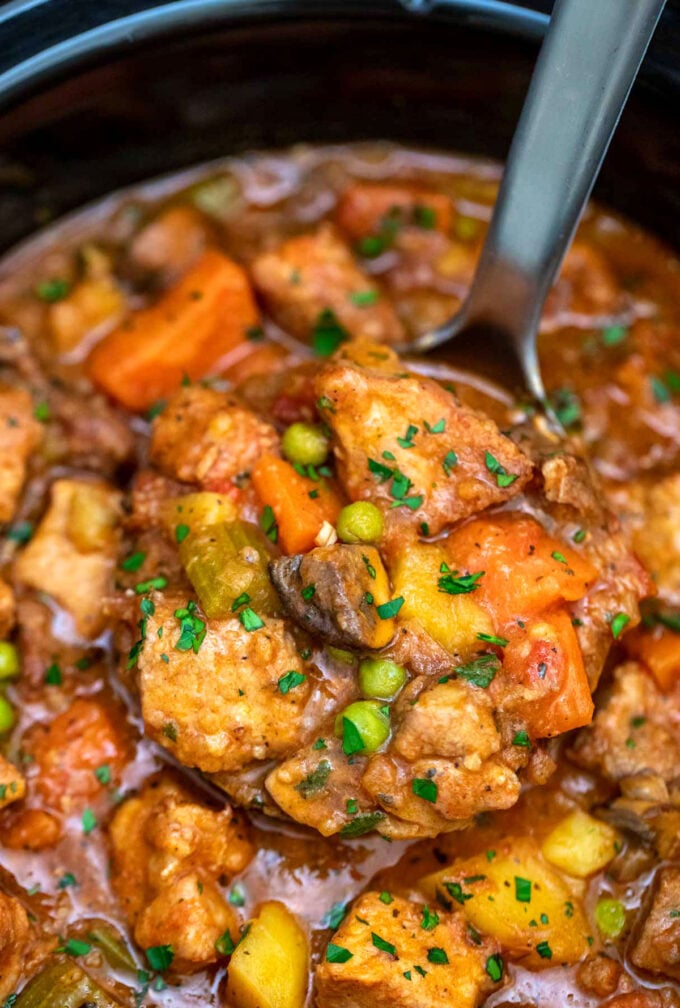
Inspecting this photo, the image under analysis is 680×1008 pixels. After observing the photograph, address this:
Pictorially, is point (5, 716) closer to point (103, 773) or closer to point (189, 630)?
point (103, 773)

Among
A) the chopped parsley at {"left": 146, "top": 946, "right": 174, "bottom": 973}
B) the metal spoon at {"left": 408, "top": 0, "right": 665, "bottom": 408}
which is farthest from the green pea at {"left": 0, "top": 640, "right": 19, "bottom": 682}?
the metal spoon at {"left": 408, "top": 0, "right": 665, "bottom": 408}

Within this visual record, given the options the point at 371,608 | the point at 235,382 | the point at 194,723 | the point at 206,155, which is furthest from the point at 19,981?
the point at 206,155

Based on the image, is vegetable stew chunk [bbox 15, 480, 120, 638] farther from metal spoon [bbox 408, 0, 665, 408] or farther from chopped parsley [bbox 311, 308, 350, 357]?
metal spoon [bbox 408, 0, 665, 408]

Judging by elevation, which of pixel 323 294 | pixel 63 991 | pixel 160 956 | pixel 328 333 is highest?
pixel 323 294

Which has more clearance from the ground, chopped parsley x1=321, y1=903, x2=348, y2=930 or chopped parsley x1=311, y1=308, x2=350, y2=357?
chopped parsley x1=311, y1=308, x2=350, y2=357

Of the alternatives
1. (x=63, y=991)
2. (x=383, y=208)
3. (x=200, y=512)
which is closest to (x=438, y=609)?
(x=200, y=512)

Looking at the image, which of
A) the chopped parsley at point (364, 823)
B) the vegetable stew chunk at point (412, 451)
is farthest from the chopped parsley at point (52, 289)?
the chopped parsley at point (364, 823)

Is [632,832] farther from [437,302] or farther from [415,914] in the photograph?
[437,302]
